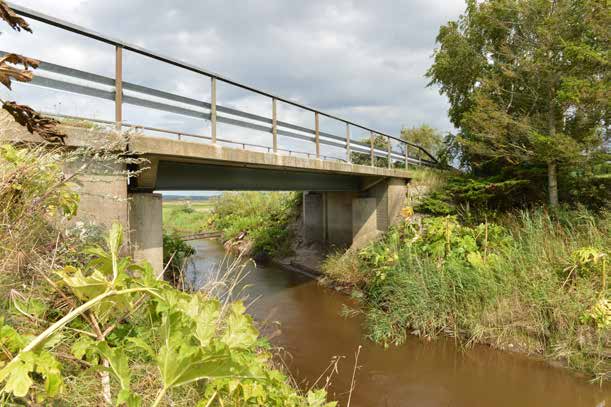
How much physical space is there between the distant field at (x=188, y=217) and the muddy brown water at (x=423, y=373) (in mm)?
18540

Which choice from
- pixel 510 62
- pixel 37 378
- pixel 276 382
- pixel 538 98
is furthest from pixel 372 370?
pixel 510 62

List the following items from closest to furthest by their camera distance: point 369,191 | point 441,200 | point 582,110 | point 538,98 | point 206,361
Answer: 1. point 206,361
2. point 582,110
3. point 538,98
4. point 441,200
5. point 369,191

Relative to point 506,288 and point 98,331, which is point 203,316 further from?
point 506,288

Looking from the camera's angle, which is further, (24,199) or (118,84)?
(118,84)

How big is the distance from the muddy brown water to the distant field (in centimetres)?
1854

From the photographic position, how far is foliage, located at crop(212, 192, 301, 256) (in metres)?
16.6

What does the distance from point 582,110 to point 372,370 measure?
318 inches

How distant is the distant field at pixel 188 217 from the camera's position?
25.9 metres

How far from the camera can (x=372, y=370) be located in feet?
20.6

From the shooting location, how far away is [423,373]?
20.3 feet

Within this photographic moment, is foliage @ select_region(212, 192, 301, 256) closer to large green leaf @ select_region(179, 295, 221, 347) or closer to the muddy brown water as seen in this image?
the muddy brown water

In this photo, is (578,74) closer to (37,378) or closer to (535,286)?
(535,286)

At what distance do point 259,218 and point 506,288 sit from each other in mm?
14705

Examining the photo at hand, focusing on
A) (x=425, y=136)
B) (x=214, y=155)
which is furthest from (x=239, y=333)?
(x=425, y=136)
